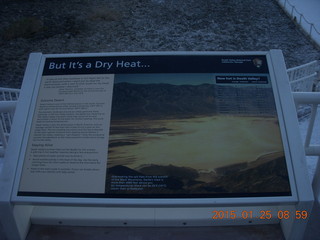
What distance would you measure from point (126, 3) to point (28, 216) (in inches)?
521

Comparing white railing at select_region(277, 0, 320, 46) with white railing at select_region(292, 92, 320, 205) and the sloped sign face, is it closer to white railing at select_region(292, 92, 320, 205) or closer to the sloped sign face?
white railing at select_region(292, 92, 320, 205)

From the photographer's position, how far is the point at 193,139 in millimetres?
1838

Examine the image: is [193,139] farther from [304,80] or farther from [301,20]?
[301,20]

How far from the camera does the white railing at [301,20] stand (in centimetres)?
1093

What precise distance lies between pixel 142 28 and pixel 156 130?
1046 cm

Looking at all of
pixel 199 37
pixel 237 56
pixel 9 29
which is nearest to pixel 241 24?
Answer: pixel 199 37

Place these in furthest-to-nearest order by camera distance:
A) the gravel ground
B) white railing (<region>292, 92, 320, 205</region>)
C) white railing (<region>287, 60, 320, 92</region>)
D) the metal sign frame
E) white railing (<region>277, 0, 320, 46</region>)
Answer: white railing (<region>277, 0, 320, 46</region>) < the gravel ground < white railing (<region>287, 60, 320, 92</region>) < white railing (<region>292, 92, 320, 205</region>) < the metal sign frame

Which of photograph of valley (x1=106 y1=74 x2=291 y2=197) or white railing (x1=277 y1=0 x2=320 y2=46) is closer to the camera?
photograph of valley (x1=106 y1=74 x2=291 y2=197)

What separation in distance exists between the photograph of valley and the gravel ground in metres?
6.86

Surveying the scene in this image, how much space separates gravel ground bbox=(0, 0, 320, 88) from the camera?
1005 cm

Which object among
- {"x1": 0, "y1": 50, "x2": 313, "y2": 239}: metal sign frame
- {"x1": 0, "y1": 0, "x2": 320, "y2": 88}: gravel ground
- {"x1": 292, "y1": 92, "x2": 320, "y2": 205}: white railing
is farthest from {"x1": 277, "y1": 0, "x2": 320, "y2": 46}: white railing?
{"x1": 0, "y1": 50, "x2": 313, "y2": 239}: metal sign frame

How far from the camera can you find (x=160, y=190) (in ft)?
5.65
